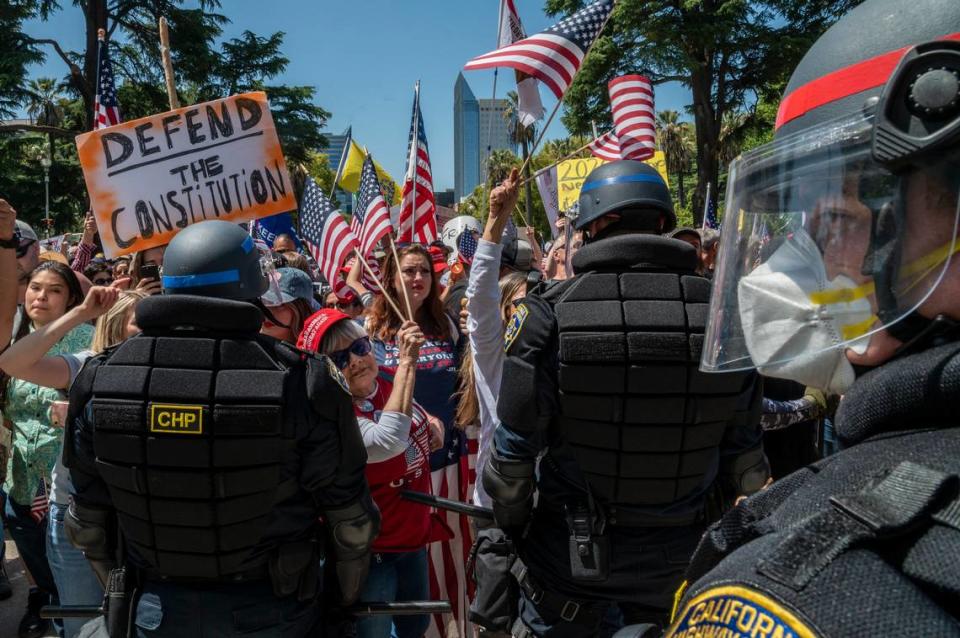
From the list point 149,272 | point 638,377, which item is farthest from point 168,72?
point 638,377

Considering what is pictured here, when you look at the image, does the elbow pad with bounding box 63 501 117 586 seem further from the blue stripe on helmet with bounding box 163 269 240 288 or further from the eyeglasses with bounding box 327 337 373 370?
the eyeglasses with bounding box 327 337 373 370

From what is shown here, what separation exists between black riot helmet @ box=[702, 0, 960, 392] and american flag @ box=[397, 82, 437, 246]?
4.09m

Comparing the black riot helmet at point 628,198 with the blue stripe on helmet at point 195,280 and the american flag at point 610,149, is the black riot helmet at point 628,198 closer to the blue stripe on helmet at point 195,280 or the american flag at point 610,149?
the blue stripe on helmet at point 195,280

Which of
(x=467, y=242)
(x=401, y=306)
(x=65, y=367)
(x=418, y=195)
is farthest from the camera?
(x=467, y=242)

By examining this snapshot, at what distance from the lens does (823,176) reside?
3.19 ft

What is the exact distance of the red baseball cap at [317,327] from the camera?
2914mm

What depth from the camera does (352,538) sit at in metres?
2.32

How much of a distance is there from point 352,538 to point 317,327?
38.1 inches

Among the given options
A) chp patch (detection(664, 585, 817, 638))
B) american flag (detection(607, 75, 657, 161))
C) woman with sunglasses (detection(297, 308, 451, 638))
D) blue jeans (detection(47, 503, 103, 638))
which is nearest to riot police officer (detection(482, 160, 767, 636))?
woman with sunglasses (detection(297, 308, 451, 638))

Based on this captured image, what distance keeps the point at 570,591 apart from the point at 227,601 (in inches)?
45.2

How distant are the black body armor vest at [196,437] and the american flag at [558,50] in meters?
2.55

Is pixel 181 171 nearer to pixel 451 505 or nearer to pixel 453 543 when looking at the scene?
pixel 451 505

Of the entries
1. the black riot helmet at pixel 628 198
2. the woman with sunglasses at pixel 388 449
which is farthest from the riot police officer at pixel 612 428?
the woman with sunglasses at pixel 388 449

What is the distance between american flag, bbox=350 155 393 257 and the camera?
14.9 ft
